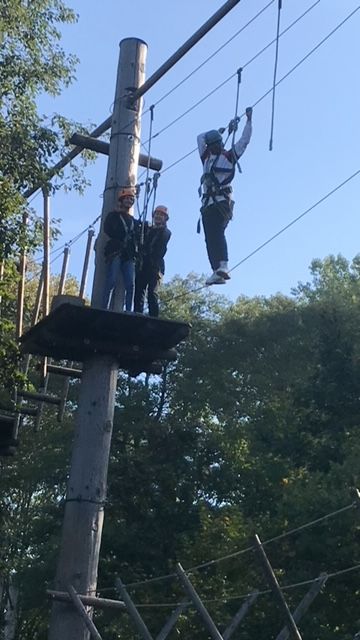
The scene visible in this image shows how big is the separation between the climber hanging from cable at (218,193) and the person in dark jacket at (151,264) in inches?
15.4

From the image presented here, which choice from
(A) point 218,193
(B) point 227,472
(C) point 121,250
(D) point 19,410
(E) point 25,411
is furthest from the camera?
(B) point 227,472

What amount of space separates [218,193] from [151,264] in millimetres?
838

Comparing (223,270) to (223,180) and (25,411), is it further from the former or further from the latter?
(25,411)

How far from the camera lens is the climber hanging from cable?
9.59 m

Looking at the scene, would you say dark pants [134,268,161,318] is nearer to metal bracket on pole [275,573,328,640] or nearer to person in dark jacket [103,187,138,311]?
person in dark jacket [103,187,138,311]

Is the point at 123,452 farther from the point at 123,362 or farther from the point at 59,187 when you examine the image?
the point at 123,362

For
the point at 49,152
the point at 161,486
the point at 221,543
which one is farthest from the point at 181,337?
the point at 161,486

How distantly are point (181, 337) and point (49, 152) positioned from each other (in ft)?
14.8

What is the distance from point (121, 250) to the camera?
30.3ft

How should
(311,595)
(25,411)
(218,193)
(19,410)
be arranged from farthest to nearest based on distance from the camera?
(25,411) → (19,410) → (218,193) → (311,595)

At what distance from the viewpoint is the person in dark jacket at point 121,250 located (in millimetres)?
9211

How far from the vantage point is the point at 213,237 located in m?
9.67

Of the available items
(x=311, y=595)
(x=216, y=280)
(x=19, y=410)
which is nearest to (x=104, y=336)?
(x=216, y=280)

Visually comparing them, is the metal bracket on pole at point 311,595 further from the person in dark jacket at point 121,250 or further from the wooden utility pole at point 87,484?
the person in dark jacket at point 121,250
